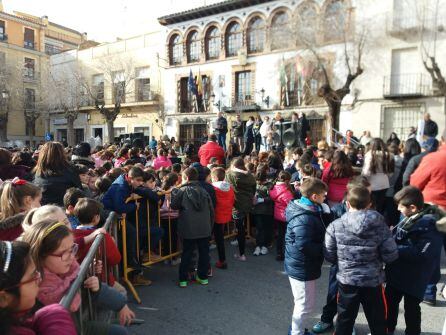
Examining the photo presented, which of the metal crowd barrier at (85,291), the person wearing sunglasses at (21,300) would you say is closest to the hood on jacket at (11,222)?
the metal crowd barrier at (85,291)

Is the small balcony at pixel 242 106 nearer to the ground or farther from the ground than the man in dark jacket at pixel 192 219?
farther from the ground

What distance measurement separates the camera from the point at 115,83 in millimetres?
28453

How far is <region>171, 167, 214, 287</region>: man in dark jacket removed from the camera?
4715 millimetres

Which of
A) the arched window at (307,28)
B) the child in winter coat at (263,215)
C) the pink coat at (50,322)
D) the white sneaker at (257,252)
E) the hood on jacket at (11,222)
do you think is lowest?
the white sneaker at (257,252)

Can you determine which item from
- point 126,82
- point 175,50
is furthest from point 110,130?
point 175,50

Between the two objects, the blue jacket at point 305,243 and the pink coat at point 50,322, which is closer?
the pink coat at point 50,322

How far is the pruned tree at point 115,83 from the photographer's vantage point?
2805 cm

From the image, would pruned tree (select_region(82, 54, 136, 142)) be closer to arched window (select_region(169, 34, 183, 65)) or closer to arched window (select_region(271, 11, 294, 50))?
arched window (select_region(169, 34, 183, 65))

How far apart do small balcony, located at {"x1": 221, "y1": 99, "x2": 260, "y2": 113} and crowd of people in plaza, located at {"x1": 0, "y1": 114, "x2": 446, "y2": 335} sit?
16.6m

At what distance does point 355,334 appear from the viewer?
3619 millimetres

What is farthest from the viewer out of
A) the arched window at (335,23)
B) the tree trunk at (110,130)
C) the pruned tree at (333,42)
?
the tree trunk at (110,130)

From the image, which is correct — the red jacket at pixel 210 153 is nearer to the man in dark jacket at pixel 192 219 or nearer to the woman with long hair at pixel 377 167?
the woman with long hair at pixel 377 167

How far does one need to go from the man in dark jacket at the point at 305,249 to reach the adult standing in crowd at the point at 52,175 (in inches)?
112

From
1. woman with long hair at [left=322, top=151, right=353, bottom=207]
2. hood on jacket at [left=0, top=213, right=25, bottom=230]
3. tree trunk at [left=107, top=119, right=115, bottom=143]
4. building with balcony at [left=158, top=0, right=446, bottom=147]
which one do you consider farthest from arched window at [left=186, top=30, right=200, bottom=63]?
hood on jacket at [left=0, top=213, right=25, bottom=230]
